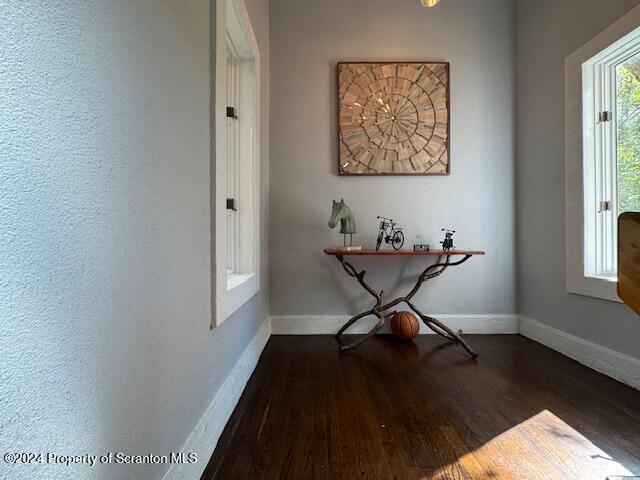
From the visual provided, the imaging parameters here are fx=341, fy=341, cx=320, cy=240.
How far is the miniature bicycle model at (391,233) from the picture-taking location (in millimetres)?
3006

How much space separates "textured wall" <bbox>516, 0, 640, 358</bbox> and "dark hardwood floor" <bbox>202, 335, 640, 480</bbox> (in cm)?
36

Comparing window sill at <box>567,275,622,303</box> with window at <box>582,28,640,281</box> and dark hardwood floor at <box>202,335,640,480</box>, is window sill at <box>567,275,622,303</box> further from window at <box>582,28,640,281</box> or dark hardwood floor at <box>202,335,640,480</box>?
dark hardwood floor at <box>202,335,640,480</box>

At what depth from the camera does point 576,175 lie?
2459mm

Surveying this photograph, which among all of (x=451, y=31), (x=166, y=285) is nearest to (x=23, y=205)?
(x=166, y=285)

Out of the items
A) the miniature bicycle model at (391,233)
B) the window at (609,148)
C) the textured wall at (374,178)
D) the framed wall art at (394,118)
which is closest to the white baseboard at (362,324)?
the textured wall at (374,178)

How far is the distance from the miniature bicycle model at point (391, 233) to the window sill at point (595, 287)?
50.5 inches

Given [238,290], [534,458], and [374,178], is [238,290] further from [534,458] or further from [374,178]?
[374,178]

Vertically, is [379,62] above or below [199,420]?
above

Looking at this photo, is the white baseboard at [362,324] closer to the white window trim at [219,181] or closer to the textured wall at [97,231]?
the white window trim at [219,181]

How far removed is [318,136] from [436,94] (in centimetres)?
116

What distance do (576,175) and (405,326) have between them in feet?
5.56

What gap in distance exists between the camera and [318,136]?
10.4 ft

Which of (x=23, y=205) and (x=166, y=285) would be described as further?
(x=166, y=285)

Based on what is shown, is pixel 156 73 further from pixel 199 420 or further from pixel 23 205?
pixel 199 420
